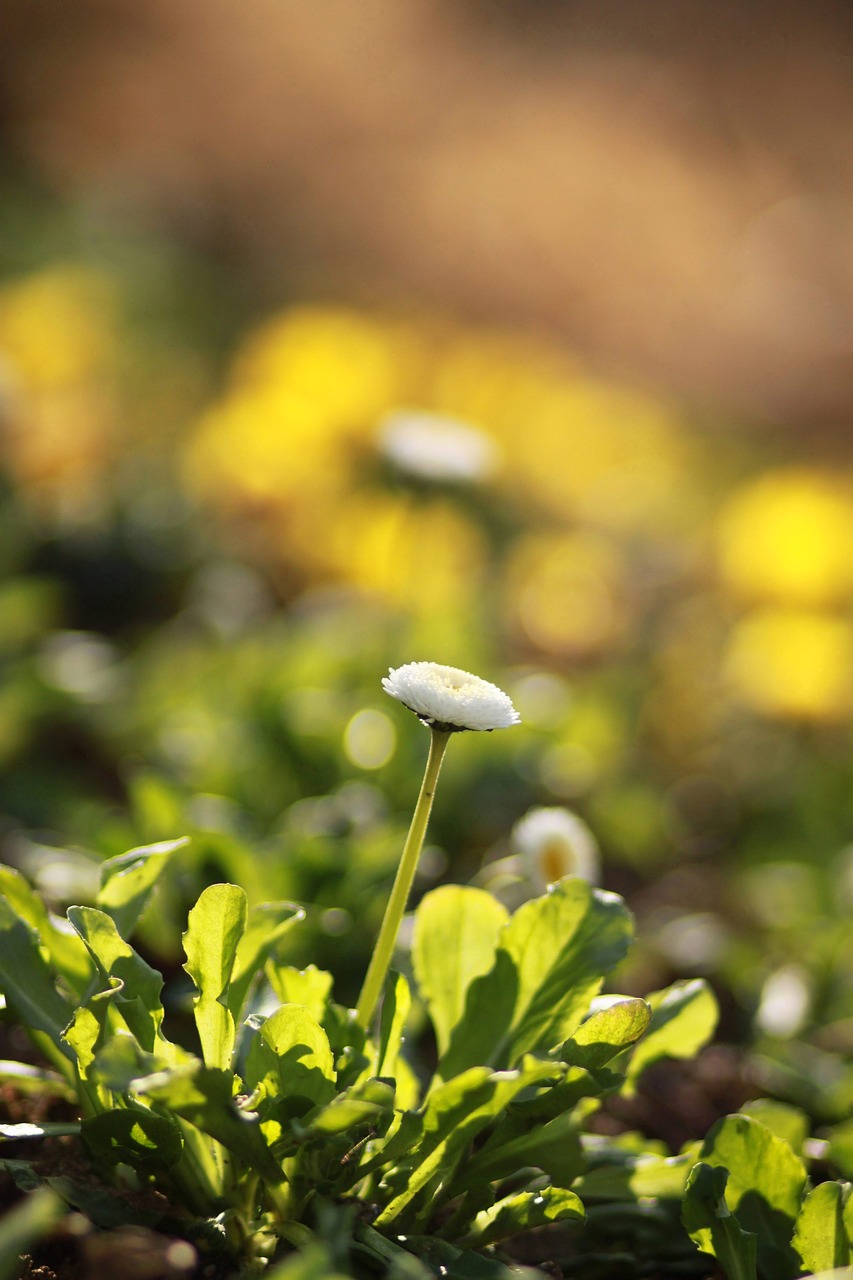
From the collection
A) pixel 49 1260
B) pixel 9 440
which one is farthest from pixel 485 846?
pixel 9 440

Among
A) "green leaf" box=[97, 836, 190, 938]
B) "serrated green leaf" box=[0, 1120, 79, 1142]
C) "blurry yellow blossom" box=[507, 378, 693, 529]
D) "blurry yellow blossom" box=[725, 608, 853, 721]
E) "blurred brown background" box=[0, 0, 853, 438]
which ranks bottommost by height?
"serrated green leaf" box=[0, 1120, 79, 1142]

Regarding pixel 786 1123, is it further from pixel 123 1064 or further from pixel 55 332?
pixel 55 332

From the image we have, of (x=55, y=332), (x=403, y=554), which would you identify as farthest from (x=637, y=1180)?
(x=55, y=332)

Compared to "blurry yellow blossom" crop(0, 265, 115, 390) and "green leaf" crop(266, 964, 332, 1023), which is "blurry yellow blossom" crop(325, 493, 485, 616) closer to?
"blurry yellow blossom" crop(0, 265, 115, 390)

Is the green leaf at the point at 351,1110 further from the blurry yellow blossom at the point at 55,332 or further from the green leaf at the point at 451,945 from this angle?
the blurry yellow blossom at the point at 55,332

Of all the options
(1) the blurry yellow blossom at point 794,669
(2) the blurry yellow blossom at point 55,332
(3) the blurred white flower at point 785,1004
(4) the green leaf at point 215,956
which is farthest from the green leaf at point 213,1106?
(2) the blurry yellow blossom at point 55,332

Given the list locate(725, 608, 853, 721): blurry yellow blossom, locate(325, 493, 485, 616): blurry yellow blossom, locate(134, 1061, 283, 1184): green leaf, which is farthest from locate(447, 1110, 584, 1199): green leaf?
locate(725, 608, 853, 721): blurry yellow blossom
